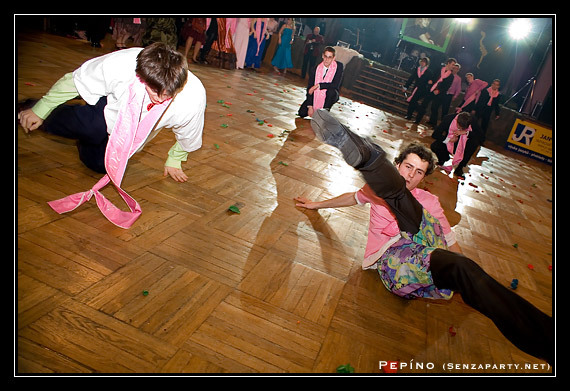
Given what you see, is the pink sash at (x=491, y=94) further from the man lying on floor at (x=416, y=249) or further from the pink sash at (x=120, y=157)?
the pink sash at (x=120, y=157)

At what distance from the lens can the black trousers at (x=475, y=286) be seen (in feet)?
4.65

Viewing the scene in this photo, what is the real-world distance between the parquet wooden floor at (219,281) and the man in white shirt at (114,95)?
38 centimetres

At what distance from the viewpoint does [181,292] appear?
67.6 inches

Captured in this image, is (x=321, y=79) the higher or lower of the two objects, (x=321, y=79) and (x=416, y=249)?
the higher

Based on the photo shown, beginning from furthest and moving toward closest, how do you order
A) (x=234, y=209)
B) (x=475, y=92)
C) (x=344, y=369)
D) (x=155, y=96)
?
1. (x=475, y=92)
2. (x=234, y=209)
3. (x=155, y=96)
4. (x=344, y=369)

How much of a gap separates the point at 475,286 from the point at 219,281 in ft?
3.96

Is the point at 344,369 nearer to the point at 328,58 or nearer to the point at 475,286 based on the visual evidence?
the point at 475,286

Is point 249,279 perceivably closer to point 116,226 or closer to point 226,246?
point 226,246

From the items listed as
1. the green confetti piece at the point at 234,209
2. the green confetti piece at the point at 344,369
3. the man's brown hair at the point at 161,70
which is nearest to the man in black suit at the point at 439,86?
the green confetti piece at the point at 234,209

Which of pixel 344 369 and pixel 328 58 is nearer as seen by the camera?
pixel 344 369

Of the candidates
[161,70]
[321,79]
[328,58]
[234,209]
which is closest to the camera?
[161,70]

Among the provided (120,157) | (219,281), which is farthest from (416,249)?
(120,157)

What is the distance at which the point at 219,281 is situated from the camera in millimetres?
1849
